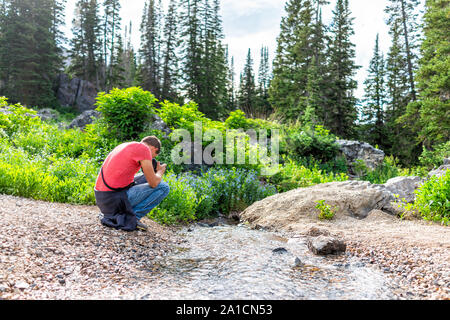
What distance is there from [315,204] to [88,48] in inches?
1414

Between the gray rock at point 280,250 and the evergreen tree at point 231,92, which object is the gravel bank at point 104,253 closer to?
the gray rock at point 280,250

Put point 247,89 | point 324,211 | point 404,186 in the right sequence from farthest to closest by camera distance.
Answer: point 247,89 → point 404,186 → point 324,211

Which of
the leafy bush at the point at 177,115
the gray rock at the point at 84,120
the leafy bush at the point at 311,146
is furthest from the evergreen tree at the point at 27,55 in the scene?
the leafy bush at the point at 311,146

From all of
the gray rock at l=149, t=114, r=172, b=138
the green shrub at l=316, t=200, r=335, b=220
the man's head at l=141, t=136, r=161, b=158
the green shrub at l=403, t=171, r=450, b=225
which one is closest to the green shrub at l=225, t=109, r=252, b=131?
the gray rock at l=149, t=114, r=172, b=138

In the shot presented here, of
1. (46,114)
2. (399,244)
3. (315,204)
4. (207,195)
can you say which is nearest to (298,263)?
(399,244)

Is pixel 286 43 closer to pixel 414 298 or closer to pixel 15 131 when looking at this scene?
pixel 15 131

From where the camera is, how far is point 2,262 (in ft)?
7.86

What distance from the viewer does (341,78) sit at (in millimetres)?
26188

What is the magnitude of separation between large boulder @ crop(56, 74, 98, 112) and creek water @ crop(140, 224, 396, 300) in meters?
31.0

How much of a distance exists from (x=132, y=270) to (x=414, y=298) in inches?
94.2

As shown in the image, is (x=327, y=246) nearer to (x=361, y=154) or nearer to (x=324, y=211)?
(x=324, y=211)

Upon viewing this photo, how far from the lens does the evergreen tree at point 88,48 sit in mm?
34000

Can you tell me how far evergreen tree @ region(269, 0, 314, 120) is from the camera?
26078 mm
